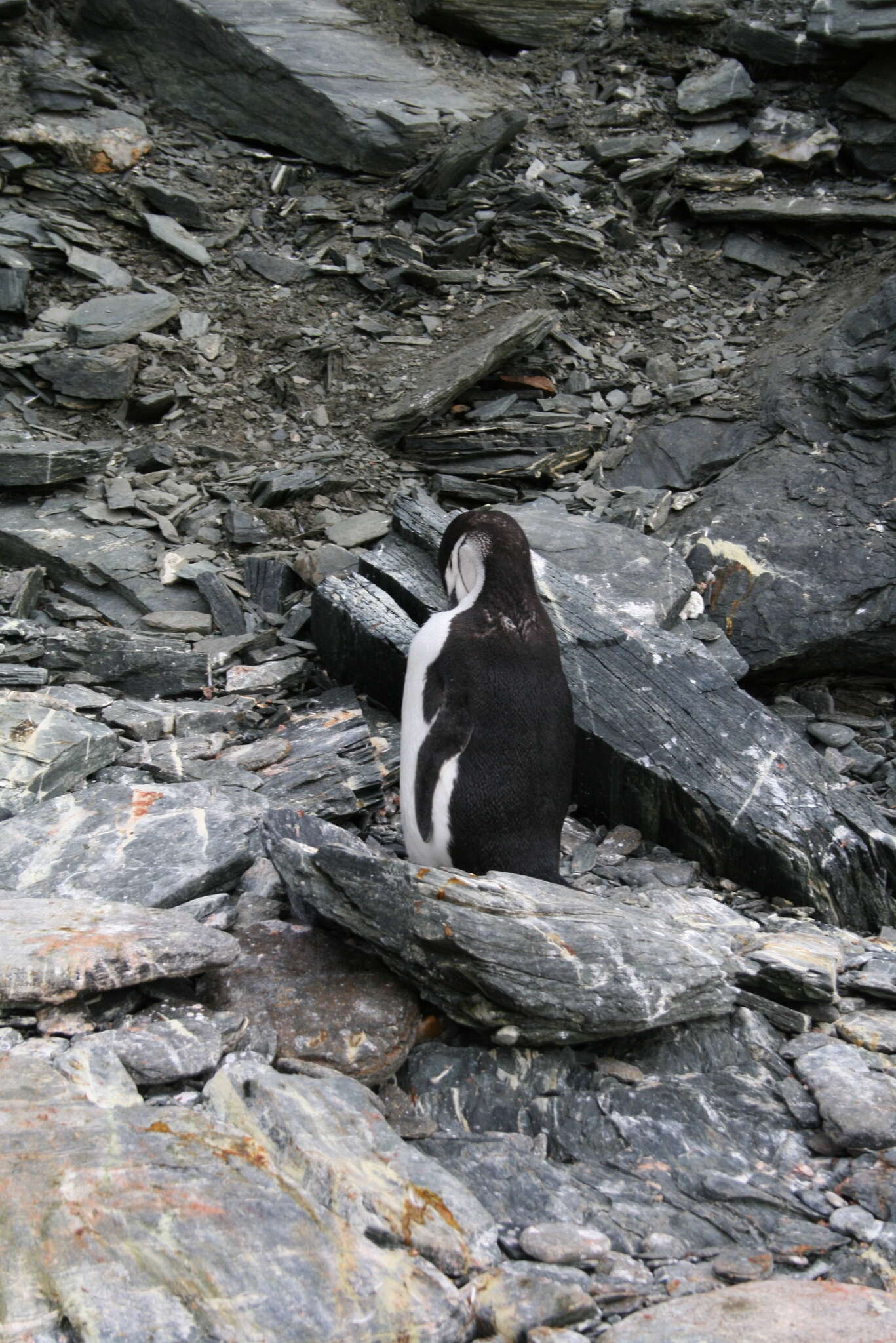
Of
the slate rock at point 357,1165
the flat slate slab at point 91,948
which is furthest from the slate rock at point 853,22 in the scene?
the slate rock at point 357,1165

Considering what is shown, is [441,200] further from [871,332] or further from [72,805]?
[72,805]

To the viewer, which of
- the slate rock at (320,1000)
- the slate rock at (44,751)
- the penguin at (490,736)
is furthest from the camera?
the slate rock at (44,751)

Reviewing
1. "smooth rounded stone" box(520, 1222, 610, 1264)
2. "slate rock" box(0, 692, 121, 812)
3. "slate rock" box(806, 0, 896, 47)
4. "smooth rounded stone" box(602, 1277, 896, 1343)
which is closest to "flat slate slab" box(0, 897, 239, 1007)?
"smooth rounded stone" box(520, 1222, 610, 1264)

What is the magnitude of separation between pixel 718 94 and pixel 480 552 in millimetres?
6435

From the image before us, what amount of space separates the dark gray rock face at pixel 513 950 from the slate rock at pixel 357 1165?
0.37m

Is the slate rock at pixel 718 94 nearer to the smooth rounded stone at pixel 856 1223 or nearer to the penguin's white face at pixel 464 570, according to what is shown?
the penguin's white face at pixel 464 570

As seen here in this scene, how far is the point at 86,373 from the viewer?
6.46 metres

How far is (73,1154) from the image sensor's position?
1.98 metres

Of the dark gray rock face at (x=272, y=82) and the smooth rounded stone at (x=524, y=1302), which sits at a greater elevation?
the dark gray rock face at (x=272, y=82)

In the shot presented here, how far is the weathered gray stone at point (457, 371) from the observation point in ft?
21.8

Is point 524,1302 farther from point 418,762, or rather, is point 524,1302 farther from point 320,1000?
point 418,762

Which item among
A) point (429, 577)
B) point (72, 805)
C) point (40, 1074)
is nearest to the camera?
point (40, 1074)

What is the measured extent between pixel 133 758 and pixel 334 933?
1485 millimetres

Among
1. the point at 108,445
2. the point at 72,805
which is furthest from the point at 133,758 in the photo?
the point at 108,445
